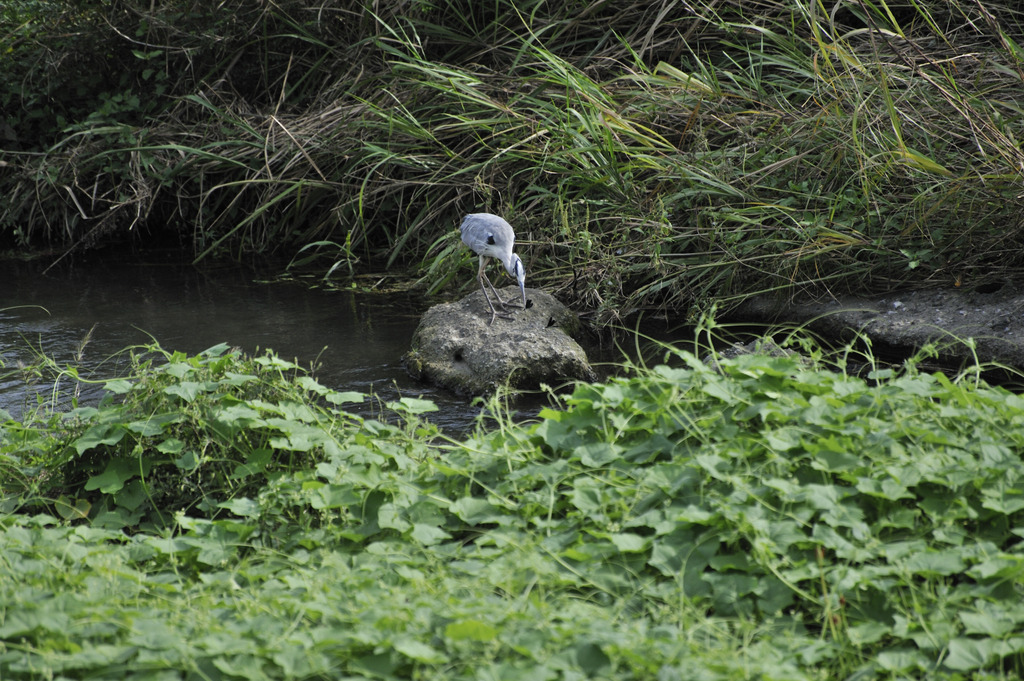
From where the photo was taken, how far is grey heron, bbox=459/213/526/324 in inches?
181

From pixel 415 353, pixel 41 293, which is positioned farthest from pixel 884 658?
pixel 41 293

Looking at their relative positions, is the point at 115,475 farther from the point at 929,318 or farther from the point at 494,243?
the point at 929,318

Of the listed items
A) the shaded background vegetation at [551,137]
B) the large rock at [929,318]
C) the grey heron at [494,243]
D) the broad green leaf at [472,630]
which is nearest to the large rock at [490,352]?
the grey heron at [494,243]

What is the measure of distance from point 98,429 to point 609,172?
3.53 metres

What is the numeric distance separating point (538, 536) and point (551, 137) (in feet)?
13.4

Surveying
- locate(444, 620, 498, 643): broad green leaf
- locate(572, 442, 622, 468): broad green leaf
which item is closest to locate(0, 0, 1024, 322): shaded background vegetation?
locate(572, 442, 622, 468): broad green leaf

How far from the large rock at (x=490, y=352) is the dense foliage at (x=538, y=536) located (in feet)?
4.65

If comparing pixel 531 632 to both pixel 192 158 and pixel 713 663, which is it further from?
pixel 192 158

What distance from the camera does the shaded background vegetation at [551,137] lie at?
16.0 ft

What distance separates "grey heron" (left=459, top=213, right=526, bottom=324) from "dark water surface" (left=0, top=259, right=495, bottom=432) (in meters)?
0.64

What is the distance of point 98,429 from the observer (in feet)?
9.34

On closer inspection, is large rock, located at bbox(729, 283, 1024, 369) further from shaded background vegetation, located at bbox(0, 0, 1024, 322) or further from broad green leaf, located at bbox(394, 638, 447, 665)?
broad green leaf, located at bbox(394, 638, 447, 665)

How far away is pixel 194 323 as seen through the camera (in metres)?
5.46

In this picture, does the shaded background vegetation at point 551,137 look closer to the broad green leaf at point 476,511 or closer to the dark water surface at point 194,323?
Result: the dark water surface at point 194,323
